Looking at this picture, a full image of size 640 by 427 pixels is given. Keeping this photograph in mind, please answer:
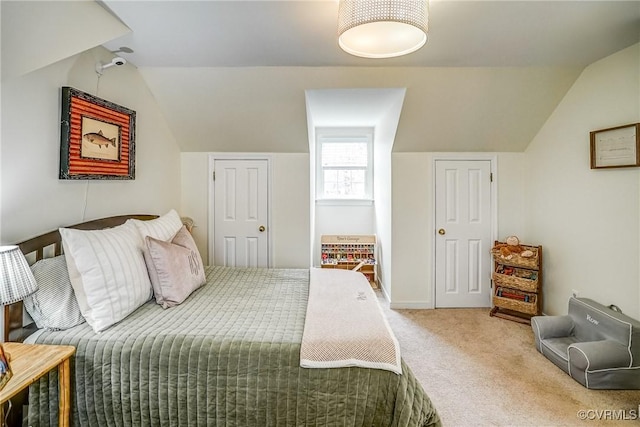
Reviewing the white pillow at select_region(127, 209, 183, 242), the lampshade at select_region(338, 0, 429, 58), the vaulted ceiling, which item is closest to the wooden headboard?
the white pillow at select_region(127, 209, 183, 242)

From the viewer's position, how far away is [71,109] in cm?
200

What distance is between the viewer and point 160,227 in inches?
92.9

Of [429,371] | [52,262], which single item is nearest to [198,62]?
[52,262]

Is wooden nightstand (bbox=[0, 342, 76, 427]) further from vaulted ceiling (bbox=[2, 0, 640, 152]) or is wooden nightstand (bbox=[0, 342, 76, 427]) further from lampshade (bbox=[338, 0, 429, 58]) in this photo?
lampshade (bbox=[338, 0, 429, 58])

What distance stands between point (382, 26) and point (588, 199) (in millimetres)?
2350

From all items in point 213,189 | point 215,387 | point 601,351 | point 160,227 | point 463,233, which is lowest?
point 601,351

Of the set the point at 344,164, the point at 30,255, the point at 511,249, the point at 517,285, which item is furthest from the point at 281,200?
the point at 517,285

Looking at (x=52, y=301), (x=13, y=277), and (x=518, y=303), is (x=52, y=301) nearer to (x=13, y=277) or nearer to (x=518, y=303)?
(x=13, y=277)

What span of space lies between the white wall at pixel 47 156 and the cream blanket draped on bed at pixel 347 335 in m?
1.58

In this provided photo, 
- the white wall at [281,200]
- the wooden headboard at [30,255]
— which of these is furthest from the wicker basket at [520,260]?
the wooden headboard at [30,255]

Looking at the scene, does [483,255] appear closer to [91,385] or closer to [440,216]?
[440,216]

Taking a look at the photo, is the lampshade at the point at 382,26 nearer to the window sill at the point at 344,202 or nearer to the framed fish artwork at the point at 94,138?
the framed fish artwork at the point at 94,138

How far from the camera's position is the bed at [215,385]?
1.44m

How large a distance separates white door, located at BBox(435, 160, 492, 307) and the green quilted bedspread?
96.1 inches
